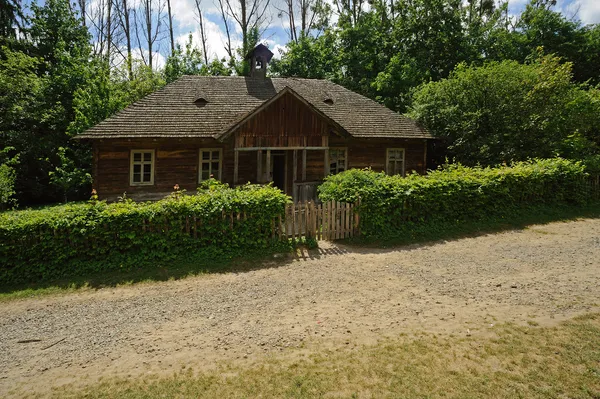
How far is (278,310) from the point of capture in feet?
23.5

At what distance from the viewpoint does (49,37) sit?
2634 centimetres

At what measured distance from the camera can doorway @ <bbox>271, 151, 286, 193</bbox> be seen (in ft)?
64.0

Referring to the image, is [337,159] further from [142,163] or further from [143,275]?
[143,275]

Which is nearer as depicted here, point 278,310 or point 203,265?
point 278,310

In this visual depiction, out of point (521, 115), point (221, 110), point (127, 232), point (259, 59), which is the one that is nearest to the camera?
point (127, 232)

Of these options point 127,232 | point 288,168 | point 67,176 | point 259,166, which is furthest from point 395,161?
point 67,176

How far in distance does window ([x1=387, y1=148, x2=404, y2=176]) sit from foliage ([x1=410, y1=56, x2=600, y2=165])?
3121 millimetres

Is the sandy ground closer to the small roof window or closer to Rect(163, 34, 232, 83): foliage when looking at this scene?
the small roof window

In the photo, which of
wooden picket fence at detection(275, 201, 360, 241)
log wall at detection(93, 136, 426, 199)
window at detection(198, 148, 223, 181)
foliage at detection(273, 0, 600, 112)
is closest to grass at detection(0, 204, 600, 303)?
wooden picket fence at detection(275, 201, 360, 241)

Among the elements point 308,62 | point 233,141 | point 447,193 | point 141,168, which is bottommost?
point 447,193

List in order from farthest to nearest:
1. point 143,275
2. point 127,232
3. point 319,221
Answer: point 319,221 → point 127,232 → point 143,275

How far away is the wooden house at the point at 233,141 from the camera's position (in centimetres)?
1638

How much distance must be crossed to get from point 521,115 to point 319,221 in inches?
620

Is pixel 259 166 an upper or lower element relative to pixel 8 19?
lower
